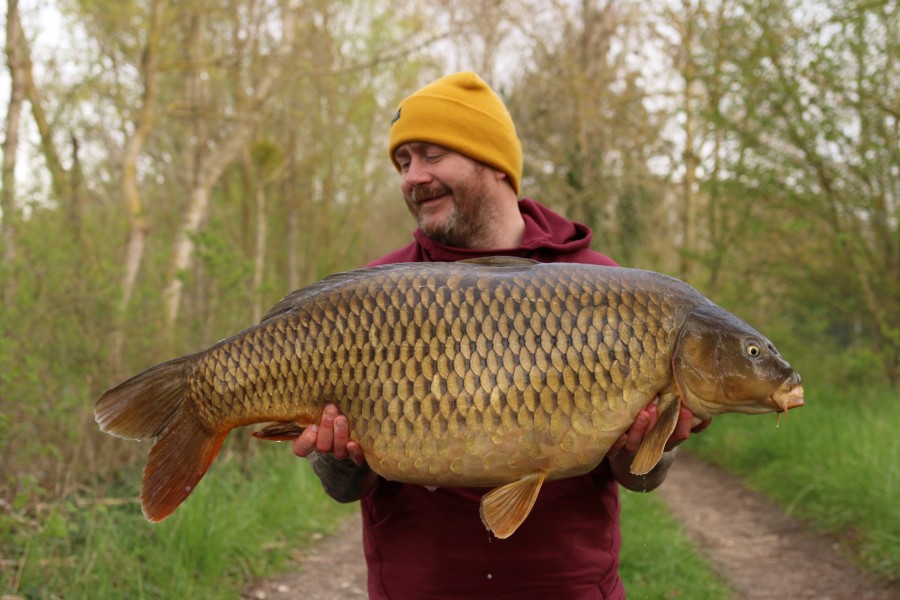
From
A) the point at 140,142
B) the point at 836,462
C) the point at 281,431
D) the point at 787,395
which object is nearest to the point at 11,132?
the point at 140,142

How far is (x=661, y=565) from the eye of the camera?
3.74m

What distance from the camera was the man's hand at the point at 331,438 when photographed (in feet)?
5.41

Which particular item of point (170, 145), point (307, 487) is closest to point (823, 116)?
point (307, 487)

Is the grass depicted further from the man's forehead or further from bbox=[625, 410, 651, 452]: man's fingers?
bbox=[625, 410, 651, 452]: man's fingers

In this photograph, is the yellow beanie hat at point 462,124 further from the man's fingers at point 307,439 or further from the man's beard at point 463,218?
the man's fingers at point 307,439

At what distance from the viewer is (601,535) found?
1.83 m

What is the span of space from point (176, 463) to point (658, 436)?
99 cm

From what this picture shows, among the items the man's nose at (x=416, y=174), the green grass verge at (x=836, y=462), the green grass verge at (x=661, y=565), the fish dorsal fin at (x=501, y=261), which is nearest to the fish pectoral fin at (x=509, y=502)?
the fish dorsal fin at (x=501, y=261)

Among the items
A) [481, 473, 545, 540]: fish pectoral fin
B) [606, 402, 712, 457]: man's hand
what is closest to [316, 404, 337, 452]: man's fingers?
[481, 473, 545, 540]: fish pectoral fin

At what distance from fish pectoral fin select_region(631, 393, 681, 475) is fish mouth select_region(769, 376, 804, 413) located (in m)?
0.19

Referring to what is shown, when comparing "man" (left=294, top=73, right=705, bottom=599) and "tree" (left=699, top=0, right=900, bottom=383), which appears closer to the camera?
"man" (left=294, top=73, right=705, bottom=599)

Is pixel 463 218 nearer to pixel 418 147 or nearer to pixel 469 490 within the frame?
pixel 418 147

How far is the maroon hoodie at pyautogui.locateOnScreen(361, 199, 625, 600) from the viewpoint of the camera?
1760 millimetres

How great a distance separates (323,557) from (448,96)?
9.53 feet
